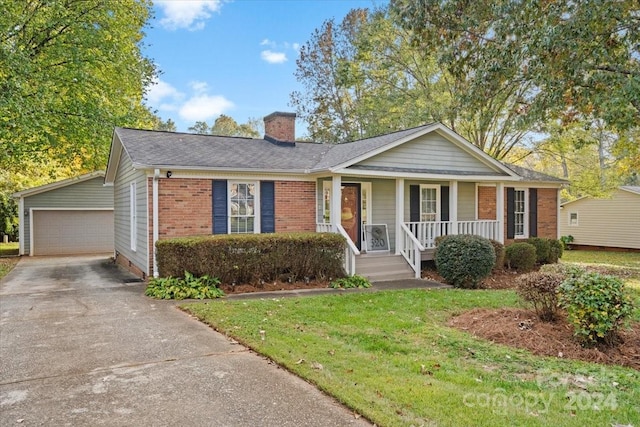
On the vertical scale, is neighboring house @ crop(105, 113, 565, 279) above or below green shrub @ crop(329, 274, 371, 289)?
above

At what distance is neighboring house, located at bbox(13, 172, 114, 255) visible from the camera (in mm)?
19719

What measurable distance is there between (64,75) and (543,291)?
1749 cm

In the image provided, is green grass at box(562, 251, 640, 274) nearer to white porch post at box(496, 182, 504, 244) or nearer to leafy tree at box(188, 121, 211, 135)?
white porch post at box(496, 182, 504, 244)

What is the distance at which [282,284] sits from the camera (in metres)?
10.4

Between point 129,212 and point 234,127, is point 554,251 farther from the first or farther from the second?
point 234,127

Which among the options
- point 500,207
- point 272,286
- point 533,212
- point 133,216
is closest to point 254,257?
point 272,286

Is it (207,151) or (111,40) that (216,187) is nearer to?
(207,151)

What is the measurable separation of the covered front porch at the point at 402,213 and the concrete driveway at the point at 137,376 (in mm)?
6279

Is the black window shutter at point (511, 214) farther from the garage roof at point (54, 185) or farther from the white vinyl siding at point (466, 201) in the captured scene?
the garage roof at point (54, 185)

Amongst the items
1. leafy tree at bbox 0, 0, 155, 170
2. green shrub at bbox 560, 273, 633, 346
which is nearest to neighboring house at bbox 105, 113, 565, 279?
→ leafy tree at bbox 0, 0, 155, 170

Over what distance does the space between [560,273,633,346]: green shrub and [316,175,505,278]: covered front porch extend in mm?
6599

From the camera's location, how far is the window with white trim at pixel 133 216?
12.4m

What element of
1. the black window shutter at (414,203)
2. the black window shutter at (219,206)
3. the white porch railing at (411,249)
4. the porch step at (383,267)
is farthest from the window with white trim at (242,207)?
the black window shutter at (414,203)

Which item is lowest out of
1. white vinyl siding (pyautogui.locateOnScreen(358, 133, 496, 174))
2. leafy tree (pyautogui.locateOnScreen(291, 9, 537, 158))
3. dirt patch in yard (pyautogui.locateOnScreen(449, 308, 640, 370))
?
dirt patch in yard (pyautogui.locateOnScreen(449, 308, 640, 370))
